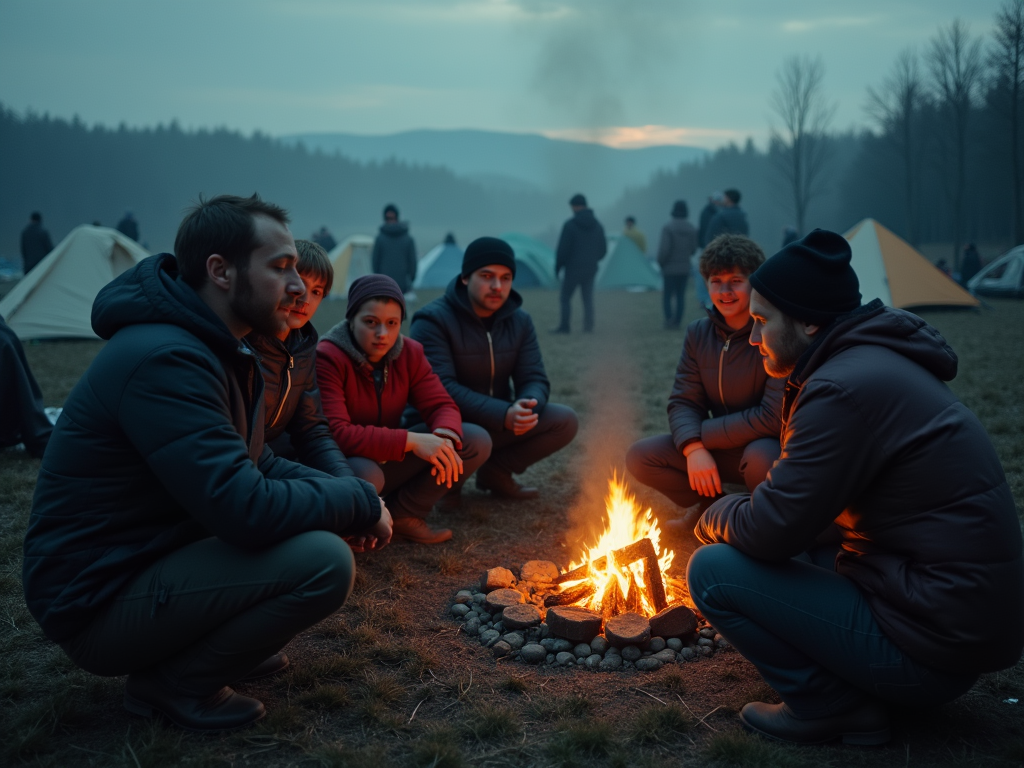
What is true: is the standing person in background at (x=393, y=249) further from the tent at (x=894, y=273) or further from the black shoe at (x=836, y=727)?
the black shoe at (x=836, y=727)

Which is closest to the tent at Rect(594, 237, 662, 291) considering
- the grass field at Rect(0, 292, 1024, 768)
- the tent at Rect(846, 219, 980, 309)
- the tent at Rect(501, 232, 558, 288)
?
the tent at Rect(501, 232, 558, 288)

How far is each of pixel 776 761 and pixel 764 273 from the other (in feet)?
5.06

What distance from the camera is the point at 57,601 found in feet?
7.85

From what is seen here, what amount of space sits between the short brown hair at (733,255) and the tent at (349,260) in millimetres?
17679

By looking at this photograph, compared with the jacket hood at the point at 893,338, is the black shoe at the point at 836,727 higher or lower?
lower

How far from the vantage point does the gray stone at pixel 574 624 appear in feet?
10.8

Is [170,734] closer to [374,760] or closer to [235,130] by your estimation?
[374,760]

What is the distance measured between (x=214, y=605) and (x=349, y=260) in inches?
788

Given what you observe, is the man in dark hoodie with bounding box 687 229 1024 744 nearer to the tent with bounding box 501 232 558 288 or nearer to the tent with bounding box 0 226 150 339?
the tent with bounding box 0 226 150 339

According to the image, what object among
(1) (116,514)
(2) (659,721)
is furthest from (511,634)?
(1) (116,514)

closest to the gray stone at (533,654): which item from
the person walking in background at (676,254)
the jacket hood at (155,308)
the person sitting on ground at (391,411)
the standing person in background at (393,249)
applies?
the person sitting on ground at (391,411)

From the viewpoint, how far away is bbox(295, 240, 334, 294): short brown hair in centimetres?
390

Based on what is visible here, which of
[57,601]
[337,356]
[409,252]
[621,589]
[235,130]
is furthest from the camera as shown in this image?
[235,130]

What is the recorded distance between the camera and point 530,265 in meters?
24.2
